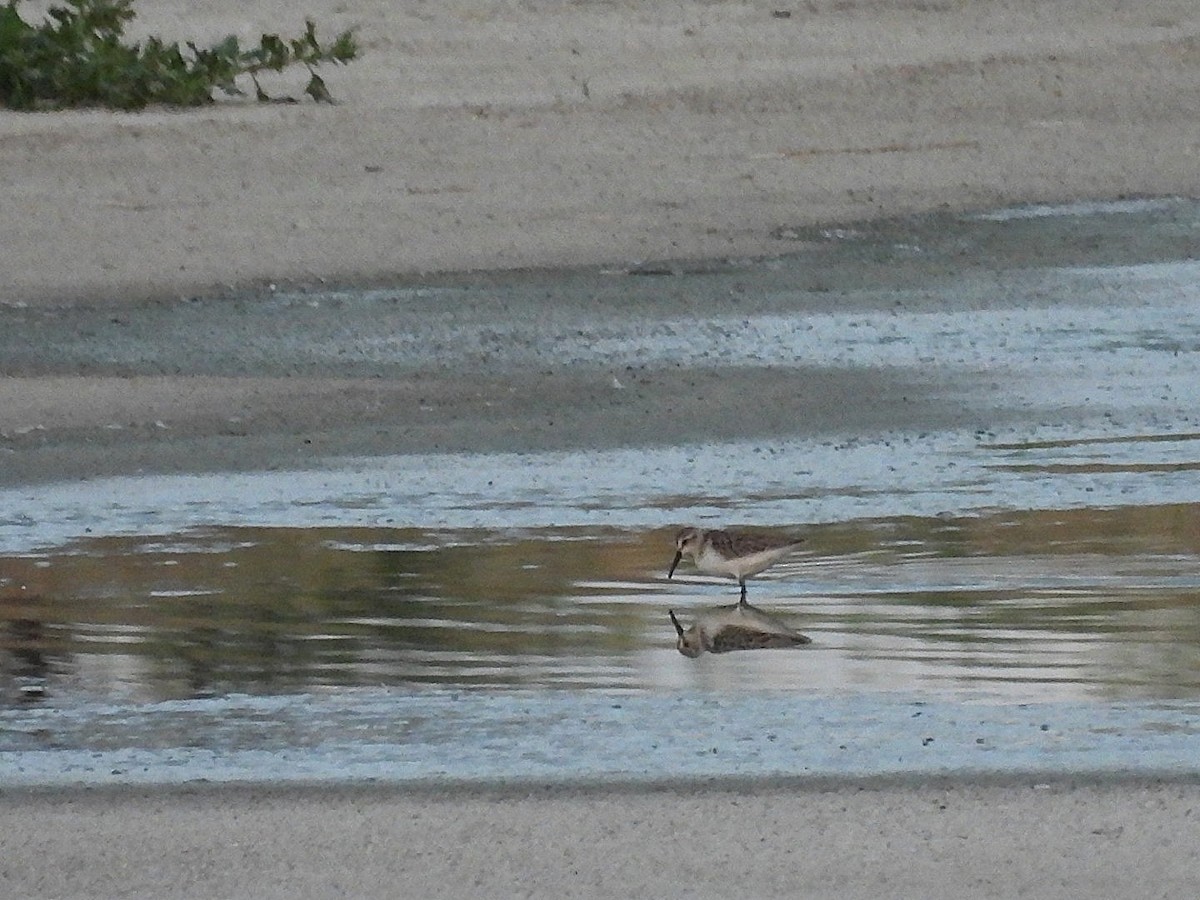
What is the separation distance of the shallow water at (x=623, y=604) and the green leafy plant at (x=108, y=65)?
788cm

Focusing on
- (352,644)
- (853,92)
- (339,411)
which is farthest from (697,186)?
(352,644)

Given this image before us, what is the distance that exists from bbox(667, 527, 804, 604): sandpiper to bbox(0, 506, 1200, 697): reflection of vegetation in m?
0.13

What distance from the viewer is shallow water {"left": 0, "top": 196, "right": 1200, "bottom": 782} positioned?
7039mm

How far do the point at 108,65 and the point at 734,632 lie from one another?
38.5 feet

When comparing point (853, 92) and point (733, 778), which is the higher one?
point (853, 92)

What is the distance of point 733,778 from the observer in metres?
6.68

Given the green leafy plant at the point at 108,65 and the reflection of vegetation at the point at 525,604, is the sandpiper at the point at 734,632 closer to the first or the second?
the reflection of vegetation at the point at 525,604

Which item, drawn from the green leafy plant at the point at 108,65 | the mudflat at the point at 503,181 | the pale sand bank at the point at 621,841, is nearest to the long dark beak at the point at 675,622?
the pale sand bank at the point at 621,841

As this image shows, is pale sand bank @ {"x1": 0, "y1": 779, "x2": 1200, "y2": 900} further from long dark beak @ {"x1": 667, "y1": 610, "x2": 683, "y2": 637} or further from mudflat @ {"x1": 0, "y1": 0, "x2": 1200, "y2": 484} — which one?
mudflat @ {"x1": 0, "y1": 0, "x2": 1200, "y2": 484}

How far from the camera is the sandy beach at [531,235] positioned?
611cm

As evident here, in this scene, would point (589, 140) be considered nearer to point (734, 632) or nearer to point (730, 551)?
point (730, 551)

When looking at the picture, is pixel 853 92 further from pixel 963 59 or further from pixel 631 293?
pixel 631 293

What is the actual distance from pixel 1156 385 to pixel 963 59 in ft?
31.2

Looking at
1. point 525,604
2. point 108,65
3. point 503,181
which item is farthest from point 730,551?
point 108,65
